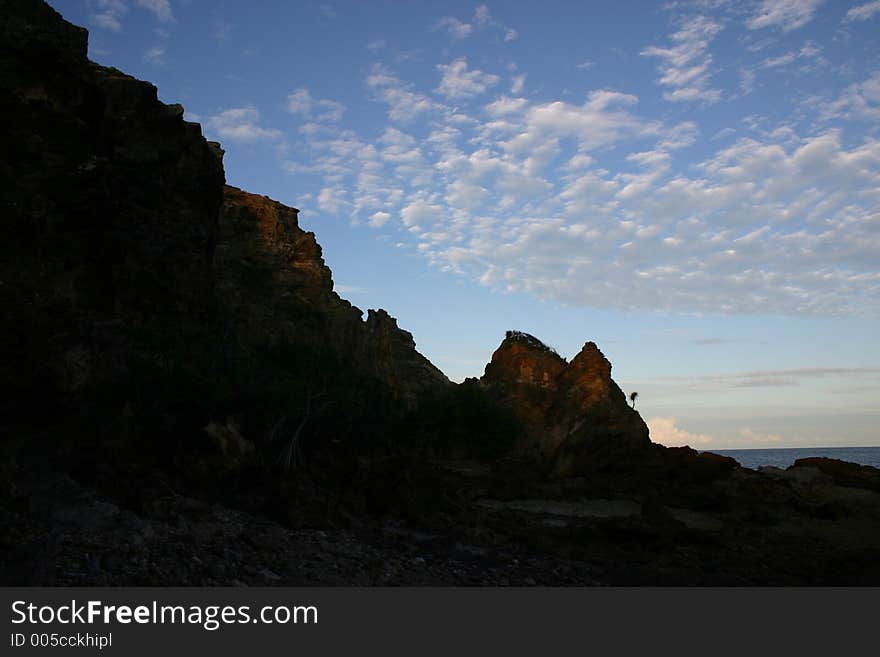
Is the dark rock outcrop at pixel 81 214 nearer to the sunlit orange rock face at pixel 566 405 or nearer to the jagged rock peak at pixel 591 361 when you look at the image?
the sunlit orange rock face at pixel 566 405

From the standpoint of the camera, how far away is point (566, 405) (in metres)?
33.7

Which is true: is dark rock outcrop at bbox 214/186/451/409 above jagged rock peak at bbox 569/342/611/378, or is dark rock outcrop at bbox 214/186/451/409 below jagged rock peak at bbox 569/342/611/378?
above

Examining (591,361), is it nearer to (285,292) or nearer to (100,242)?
(285,292)

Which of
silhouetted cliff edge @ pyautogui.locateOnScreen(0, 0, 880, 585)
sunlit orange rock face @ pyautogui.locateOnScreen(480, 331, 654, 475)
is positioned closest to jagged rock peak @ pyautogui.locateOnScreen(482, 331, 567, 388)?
sunlit orange rock face @ pyautogui.locateOnScreen(480, 331, 654, 475)

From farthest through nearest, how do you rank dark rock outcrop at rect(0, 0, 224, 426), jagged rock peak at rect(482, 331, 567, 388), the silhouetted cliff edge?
jagged rock peak at rect(482, 331, 567, 388), dark rock outcrop at rect(0, 0, 224, 426), the silhouetted cliff edge

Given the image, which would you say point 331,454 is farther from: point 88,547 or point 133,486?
point 88,547

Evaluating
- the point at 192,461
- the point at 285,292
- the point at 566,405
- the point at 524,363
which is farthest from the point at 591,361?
the point at 192,461

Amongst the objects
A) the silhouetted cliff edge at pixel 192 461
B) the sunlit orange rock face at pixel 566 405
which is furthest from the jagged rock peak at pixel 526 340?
the silhouetted cliff edge at pixel 192 461

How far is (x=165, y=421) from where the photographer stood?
50.3 feet

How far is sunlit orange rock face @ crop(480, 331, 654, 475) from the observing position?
29812 millimetres

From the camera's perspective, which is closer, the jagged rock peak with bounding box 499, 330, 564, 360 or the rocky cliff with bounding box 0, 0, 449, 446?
the rocky cliff with bounding box 0, 0, 449, 446

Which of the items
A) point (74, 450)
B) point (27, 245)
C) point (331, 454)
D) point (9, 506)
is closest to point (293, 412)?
point (331, 454)

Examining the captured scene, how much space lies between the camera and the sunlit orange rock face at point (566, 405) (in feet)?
97.8

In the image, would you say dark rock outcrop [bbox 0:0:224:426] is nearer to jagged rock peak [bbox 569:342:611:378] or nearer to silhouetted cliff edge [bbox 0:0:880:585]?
silhouetted cliff edge [bbox 0:0:880:585]
